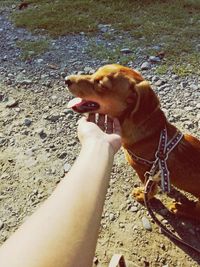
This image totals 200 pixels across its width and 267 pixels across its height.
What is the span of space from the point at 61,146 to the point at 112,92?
3.95 ft

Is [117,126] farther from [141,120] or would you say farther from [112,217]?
[112,217]

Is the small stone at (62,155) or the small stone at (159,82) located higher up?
the small stone at (159,82)

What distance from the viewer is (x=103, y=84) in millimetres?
2855

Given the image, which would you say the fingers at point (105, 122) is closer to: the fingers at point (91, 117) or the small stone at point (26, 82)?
the fingers at point (91, 117)

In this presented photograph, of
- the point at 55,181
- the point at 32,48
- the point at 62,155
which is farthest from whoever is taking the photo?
the point at 32,48

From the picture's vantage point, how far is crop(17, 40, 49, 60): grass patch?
512 centimetres

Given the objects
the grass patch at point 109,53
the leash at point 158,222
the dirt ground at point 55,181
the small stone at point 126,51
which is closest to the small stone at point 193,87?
the grass patch at point 109,53

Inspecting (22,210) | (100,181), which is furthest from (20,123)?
(100,181)

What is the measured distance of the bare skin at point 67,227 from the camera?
131 centimetres

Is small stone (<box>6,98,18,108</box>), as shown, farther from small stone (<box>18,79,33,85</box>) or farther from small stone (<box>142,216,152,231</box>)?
small stone (<box>142,216,152,231</box>)

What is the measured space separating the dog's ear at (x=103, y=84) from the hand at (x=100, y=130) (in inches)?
8.8

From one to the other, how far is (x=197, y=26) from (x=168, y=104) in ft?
5.76

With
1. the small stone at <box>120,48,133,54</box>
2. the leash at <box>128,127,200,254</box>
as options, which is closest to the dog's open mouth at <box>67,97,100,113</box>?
the leash at <box>128,127,200,254</box>

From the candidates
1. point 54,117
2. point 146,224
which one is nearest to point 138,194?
point 146,224
